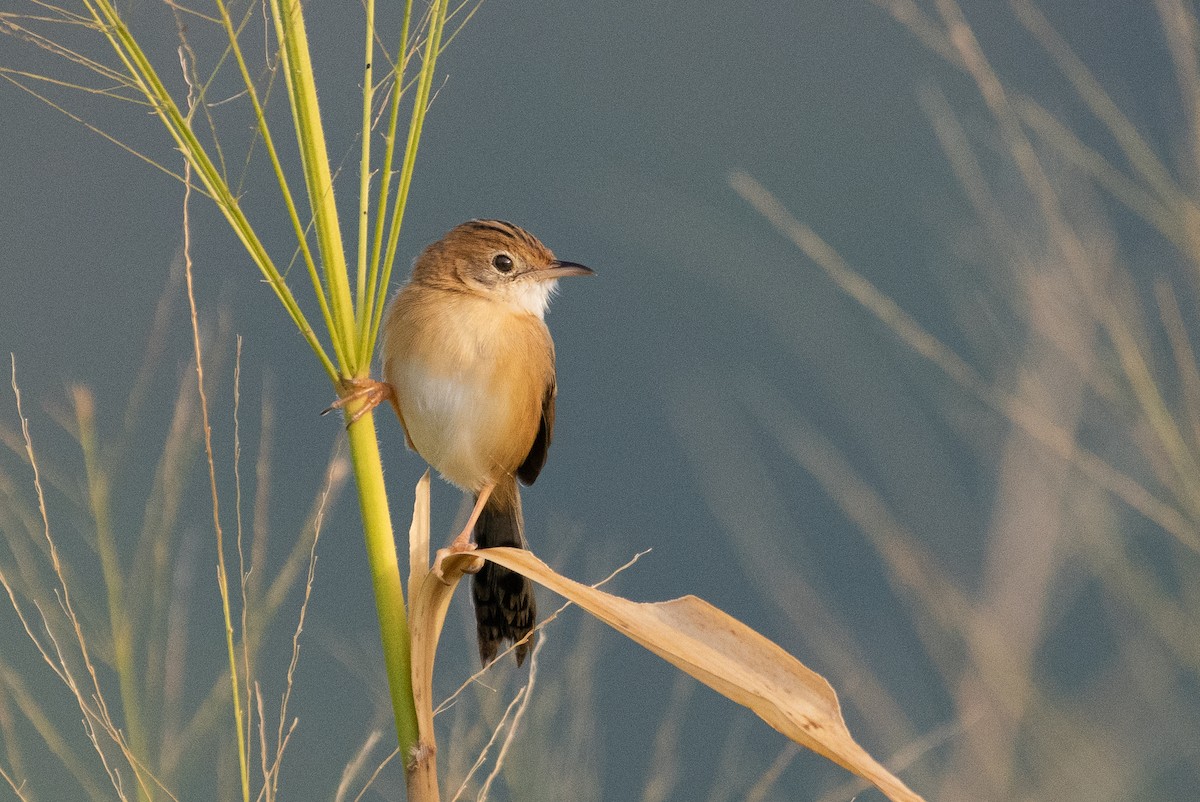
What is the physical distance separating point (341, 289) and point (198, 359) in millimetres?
212

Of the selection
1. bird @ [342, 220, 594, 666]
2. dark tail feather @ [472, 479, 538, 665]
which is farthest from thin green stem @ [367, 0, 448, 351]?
dark tail feather @ [472, 479, 538, 665]

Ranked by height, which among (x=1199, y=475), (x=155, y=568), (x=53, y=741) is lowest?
(x=53, y=741)

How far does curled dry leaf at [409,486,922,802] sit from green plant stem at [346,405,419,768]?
0.8 inches

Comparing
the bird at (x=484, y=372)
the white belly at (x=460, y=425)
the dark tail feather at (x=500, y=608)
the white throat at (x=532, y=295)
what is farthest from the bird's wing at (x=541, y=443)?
the dark tail feather at (x=500, y=608)

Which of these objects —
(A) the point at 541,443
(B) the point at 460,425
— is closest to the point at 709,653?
(B) the point at 460,425

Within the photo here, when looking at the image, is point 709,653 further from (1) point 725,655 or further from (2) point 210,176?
(2) point 210,176

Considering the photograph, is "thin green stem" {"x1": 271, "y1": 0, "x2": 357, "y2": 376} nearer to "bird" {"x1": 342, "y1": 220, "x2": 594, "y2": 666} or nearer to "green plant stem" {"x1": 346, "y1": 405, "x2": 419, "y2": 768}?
"green plant stem" {"x1": 346, "y1": 405, "x2": 419, "y2": 768}

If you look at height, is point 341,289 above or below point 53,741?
above

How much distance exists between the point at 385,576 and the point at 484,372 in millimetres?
1621

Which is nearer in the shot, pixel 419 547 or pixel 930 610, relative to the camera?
pixel 930 610

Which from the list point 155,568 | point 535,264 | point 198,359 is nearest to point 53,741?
point 155,568

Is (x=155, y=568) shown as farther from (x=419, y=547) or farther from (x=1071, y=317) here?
(x=1071, y=317)

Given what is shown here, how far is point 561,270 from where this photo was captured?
3814mm

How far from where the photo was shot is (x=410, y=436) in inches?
130
